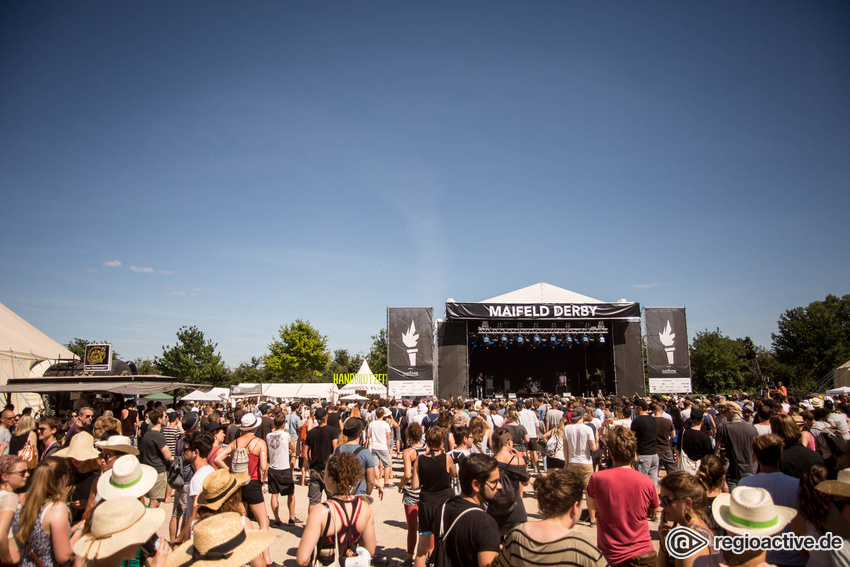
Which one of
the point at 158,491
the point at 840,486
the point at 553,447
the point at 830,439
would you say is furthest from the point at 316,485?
the point at 830,439

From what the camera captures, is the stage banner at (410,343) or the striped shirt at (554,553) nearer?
the striped shirt at (554,553)

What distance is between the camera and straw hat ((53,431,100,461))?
12.9ft

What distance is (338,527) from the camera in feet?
9.25

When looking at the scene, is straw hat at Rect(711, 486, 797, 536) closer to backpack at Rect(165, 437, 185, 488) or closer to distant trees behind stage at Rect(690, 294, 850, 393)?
backpack at Rect(165, 437, 185, 488)

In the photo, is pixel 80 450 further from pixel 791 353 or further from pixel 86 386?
pixel 791 353

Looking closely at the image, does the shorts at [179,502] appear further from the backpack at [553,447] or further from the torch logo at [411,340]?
the torch logo at [411,340]

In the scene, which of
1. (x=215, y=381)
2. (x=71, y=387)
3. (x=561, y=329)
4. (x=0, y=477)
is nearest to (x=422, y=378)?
Result: (x=561, y=329)

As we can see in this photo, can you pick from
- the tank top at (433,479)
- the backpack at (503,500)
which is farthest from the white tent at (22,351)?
the backpack at (503,500)

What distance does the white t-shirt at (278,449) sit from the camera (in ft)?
21.3

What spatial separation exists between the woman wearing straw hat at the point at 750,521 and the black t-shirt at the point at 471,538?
3.20 feet

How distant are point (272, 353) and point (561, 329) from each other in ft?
84.1

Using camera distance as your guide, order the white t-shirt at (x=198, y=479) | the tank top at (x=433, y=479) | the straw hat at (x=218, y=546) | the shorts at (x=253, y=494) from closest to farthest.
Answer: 1. the straw hat at (x=218, y=546)
2. the tank top at (x=433, y=479)
3. the white t-shirt at (x=198, y=479)
4. the shorts at (x=253, y=494)

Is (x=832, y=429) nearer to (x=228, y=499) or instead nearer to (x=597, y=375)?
(x=228, y=499)

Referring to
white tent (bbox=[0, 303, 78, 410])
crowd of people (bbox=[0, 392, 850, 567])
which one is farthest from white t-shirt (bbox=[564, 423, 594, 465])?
white tent (bbox=[0, 303, 78, 410])
